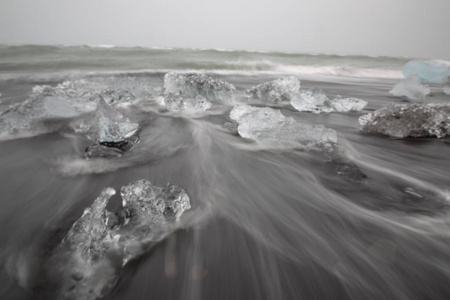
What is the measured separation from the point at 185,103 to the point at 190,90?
0.65ft

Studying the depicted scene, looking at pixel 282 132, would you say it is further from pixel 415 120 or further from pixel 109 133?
pixel 109 133

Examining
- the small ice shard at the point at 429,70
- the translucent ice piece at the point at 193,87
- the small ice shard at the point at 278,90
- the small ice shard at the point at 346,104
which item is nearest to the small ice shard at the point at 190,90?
the translucent ice piece at the point at 193,87

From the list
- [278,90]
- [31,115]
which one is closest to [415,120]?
[278,90]

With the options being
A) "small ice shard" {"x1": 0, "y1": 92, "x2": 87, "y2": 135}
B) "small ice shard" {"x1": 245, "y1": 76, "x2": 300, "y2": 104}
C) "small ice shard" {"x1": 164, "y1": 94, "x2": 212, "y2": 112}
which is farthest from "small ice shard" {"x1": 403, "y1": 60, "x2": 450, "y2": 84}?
"small ice shard" {"x1": 0, "y1": 92, "x2": 87, "y2": 135}

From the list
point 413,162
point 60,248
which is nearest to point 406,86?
point 413,162

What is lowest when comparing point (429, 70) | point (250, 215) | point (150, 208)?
point (250, 215)

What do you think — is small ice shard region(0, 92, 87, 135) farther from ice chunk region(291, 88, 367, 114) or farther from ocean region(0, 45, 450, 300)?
ice chunk region(291, 88, 367, 114)

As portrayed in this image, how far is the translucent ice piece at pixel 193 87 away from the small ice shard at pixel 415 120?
2.05m

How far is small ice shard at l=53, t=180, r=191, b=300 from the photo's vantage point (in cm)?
86

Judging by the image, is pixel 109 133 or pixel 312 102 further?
pixel 312 102

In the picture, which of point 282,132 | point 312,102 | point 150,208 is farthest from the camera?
point 312,102

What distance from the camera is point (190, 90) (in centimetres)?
342

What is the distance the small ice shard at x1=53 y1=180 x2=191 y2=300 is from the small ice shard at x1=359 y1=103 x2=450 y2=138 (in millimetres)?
2266

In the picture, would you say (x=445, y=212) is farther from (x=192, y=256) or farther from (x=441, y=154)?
(x=192, y=256)
